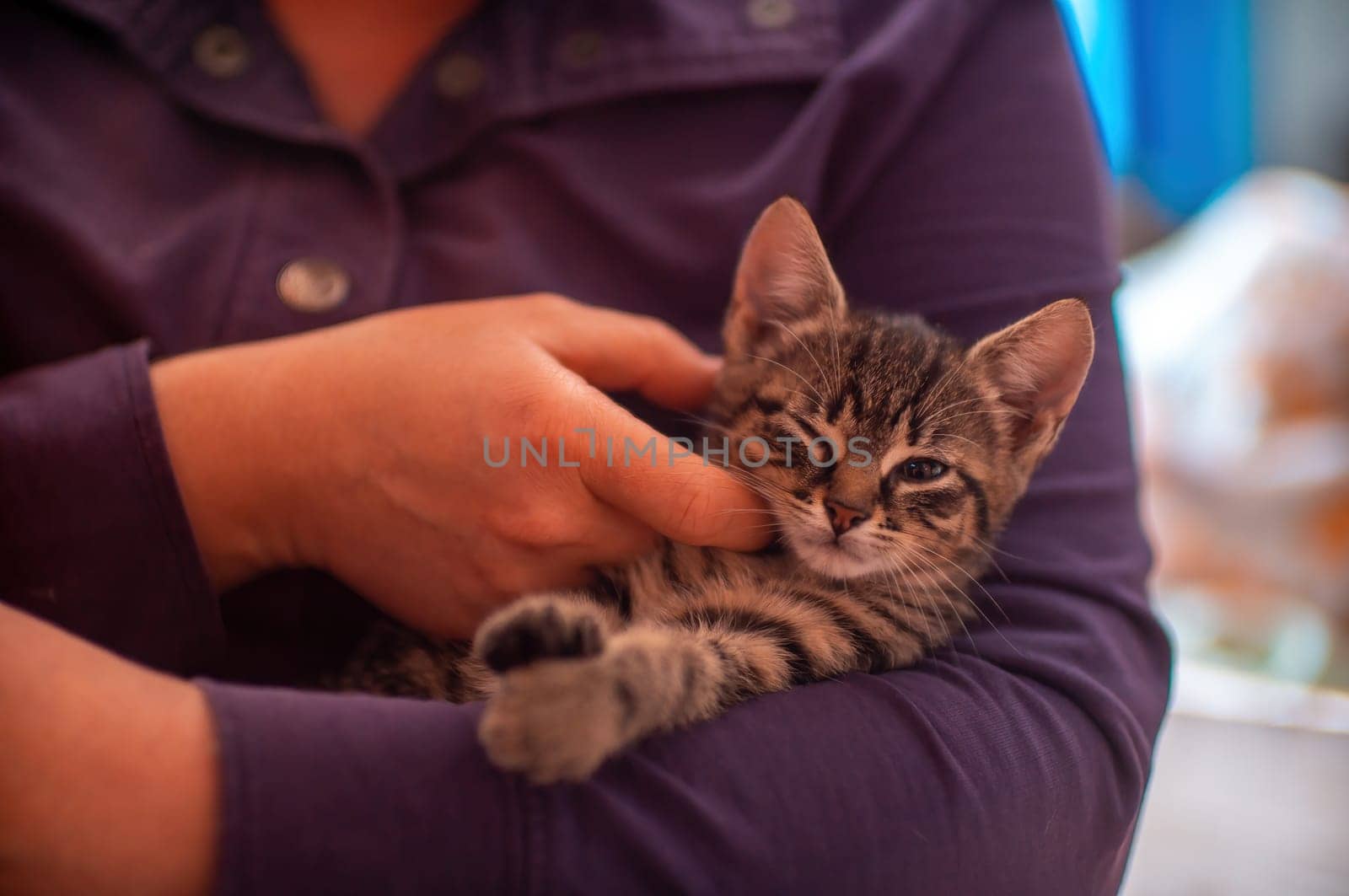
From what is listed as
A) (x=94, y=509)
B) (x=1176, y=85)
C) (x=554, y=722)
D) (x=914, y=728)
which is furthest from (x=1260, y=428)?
(x=94, y=509)

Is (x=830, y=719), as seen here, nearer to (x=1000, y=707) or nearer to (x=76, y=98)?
(x=1000, y=707)

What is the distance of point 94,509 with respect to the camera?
2.63 ft

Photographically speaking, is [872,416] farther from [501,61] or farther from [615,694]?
[501,61]

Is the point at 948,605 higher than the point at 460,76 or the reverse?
the reverse

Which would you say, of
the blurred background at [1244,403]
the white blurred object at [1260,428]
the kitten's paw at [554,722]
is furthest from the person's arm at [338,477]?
the white blurred object at [1260,428]

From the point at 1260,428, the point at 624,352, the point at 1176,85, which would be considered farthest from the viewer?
the point at 1176,85

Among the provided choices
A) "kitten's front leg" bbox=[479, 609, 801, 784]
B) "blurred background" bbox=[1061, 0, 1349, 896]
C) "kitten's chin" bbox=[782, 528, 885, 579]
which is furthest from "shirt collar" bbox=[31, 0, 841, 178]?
"blurred background" bbox=[1061, 0, 1349, 896]

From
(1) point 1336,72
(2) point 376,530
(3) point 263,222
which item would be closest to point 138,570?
(2) point 376,530

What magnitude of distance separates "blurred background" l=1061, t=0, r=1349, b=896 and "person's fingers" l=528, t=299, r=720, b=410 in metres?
1.02

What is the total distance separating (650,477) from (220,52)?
29.0 inches

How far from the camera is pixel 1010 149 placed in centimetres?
102

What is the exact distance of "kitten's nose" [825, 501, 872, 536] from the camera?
940 millimetres

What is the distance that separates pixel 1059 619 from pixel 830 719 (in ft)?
0.98

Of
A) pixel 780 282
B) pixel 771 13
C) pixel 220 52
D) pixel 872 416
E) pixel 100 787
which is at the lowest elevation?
pixel 100 787
